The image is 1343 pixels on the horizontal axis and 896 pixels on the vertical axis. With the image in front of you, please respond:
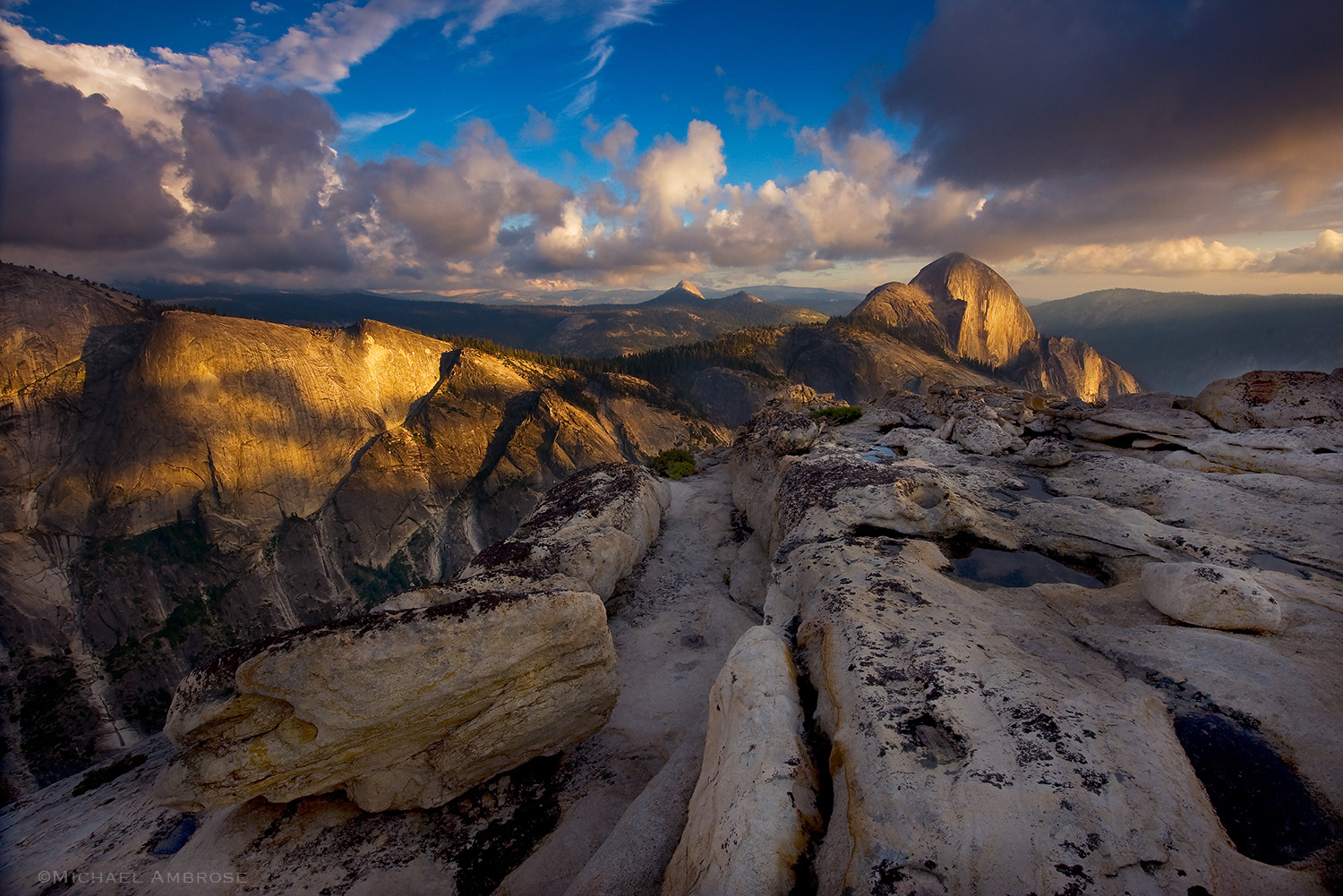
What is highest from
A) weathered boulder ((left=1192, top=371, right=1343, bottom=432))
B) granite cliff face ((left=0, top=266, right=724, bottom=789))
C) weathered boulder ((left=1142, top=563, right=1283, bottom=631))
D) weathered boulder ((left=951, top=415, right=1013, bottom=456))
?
weathered boulder ((left=1192, top=371, right=1343, bottom=432))

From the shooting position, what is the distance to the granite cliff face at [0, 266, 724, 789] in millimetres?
56250

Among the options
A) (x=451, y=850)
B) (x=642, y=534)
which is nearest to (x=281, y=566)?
(x=642, y=534)

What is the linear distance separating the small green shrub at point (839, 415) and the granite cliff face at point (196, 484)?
4654cm

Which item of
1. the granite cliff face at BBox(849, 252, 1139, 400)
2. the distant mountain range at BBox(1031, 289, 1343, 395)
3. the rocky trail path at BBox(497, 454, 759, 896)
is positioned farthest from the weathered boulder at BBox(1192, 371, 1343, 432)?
the distant mountain range at BBox(1031, 289, 1343, 395)

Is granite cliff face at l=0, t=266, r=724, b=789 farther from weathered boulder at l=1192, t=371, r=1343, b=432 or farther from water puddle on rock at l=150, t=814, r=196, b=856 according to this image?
weathered boulder at l=1192, t=371, r=1343, b=432

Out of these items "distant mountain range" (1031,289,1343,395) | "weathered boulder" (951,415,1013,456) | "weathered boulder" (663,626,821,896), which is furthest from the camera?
"distant mountain range" (1031,289,1343,395)

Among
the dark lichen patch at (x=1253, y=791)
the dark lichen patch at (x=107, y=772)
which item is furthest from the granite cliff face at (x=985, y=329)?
the dark lichen patch at (x=107, y=772)

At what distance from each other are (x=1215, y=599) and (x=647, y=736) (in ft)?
34.1

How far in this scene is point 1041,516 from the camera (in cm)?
1195

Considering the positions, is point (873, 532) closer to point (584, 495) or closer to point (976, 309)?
point (584, 495)

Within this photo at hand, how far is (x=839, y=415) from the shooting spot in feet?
93.8

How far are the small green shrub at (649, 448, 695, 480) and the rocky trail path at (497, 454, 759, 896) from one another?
933 cm

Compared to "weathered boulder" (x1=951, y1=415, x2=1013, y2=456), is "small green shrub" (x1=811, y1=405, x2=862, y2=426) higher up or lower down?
lower down

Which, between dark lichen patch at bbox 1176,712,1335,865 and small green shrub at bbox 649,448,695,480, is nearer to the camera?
dark lichen patch at bbox 1176,712,1335,865
